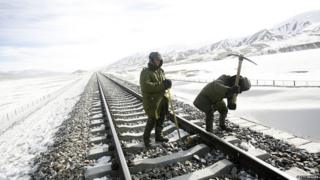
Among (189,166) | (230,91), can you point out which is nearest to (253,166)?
(189,166)

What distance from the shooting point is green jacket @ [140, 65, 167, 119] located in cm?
557

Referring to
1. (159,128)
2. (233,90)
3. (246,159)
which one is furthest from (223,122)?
(246,159)

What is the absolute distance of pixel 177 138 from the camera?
20.6ft

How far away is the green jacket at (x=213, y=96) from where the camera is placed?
5.68m

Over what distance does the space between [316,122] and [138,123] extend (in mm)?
5325

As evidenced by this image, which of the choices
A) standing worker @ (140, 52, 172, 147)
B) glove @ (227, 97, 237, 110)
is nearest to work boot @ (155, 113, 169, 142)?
standing worker @ (140, 52, 172, 147)

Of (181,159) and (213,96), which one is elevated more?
(213,96)

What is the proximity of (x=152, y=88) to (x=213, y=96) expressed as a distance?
132 cm

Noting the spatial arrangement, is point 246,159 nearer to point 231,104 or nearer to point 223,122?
point 231,104

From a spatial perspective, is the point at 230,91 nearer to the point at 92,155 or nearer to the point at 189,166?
the point at 189,166

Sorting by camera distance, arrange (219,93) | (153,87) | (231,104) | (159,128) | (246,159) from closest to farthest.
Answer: (246,159) → (153,87) → (219,93) → (231,104) → (159,128)

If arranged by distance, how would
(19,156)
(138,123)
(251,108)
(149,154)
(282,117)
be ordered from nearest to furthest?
(149,154)
(19,156)
(138,123)
(282,117)
(251,108)

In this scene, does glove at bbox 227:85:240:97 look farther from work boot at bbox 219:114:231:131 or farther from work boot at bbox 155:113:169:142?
work boot at bbox 155:113:169:142

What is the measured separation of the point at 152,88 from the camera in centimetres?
555
